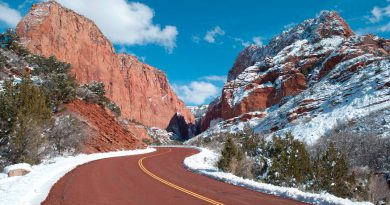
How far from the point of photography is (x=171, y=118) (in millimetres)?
182750

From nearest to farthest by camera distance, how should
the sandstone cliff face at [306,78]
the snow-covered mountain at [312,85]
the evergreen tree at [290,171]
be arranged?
1. the evergreen tree at [290,171]
2. the snow-covered mountain at [312,85]
3. the sandstone cliff face at [306,78]

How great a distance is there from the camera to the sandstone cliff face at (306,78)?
74.4 metres

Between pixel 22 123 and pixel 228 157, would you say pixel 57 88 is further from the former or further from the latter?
pixel 228 157

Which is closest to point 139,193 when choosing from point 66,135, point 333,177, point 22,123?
point 22,123

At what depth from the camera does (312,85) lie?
101 meters

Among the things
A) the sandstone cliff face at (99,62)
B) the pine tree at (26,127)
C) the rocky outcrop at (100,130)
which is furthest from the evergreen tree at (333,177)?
the sandstone cliff face at (99,62)

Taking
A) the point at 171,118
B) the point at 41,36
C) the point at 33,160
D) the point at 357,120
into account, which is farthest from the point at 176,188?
the point at 171,118

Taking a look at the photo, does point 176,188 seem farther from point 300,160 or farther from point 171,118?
point 171,118

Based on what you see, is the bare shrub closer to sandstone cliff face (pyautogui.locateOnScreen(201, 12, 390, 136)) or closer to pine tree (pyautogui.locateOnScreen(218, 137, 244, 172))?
pine tree (pyautogui.locateOnScreen(218, 137, 244, 172))

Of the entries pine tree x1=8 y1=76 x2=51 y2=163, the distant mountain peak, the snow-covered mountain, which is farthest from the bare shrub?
the distant mountain peak

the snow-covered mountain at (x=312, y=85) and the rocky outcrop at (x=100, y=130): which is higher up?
the snow-covered mountain at (x=312, y=85)

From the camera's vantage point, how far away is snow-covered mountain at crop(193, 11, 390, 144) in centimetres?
6256

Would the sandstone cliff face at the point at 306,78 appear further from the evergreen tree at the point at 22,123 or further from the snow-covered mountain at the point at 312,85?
the evergreen tree at the point at 22,123

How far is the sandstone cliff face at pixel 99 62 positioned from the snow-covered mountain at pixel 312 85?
91.1 ft
